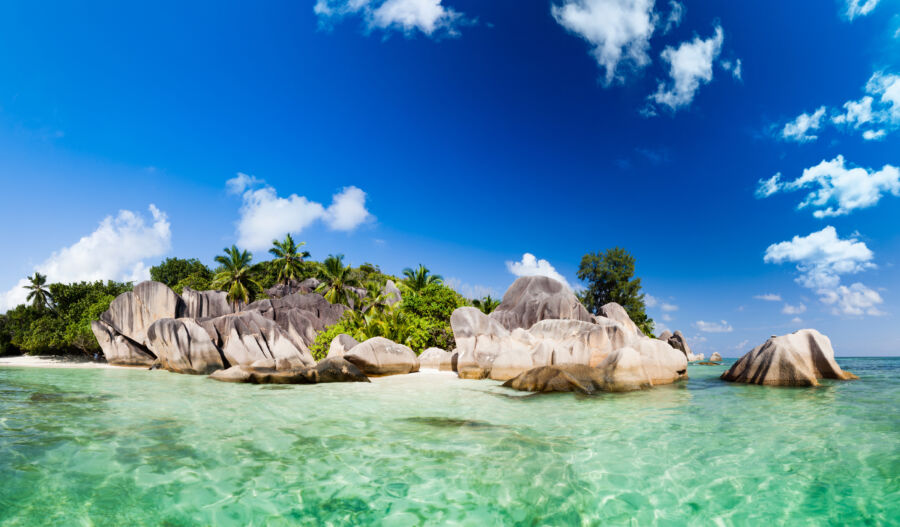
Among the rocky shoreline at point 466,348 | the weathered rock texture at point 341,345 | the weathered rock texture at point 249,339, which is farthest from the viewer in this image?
the weathered rock texture at point 249,339

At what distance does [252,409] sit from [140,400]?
3.86 metres

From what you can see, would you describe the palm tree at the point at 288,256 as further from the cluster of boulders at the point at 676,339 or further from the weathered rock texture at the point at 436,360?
the cluster of boulders at the point at 676,339

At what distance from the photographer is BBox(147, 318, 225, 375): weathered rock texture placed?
23672mm

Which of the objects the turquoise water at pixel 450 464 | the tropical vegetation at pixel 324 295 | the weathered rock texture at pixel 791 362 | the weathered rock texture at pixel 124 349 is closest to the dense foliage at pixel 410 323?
the tropical vegetation at pixel 324 295

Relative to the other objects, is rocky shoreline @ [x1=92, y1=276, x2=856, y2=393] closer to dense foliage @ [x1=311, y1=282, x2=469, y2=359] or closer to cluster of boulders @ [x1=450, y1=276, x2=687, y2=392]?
cluster of boulders @ [x1=450, y1=276, x2=687, y2=392]

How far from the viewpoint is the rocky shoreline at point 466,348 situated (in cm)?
1571

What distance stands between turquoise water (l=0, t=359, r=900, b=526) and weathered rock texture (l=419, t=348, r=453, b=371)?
1247cm

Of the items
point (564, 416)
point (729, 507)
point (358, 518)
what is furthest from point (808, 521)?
point (564, 416)

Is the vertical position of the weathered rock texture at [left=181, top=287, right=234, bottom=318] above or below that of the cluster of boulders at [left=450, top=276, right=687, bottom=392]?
above

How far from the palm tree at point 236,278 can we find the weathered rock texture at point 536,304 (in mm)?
24178

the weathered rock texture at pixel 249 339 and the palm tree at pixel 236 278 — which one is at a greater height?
the palm tree at pixel 236 278

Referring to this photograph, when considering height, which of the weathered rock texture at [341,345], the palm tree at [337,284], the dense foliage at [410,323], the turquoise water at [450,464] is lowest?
the turquoise water at [450,464]

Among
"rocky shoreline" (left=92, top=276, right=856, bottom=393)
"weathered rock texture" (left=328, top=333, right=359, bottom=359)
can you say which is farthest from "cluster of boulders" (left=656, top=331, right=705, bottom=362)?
"weathered rock texture" (left=328, top=333, right=359, bottom=359)

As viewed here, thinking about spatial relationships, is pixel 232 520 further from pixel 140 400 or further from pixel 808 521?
pixel 140 400
